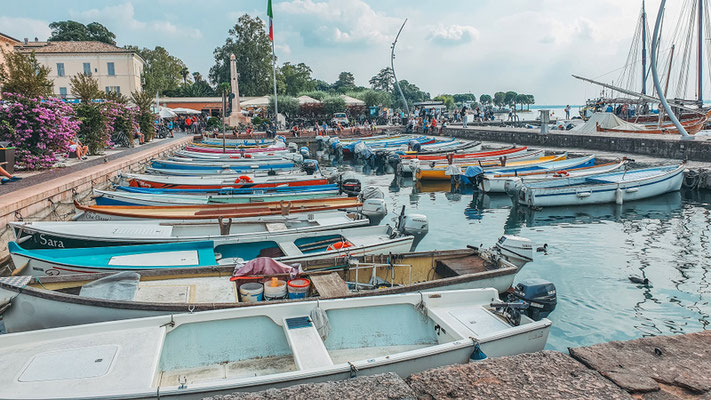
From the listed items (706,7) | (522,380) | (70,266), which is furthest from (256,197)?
(706,7)

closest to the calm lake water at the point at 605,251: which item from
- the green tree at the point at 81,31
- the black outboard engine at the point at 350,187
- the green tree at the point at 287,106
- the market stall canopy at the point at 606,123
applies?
the black outboard engine at the point at 350,187

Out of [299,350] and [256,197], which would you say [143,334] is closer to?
[299,350]

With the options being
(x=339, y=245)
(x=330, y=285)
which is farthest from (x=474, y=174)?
(x=330, y=285)

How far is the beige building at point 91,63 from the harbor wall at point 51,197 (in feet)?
120

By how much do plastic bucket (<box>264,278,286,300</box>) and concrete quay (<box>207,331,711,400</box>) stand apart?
3.62 metres

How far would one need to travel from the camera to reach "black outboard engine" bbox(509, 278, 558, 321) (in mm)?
6262

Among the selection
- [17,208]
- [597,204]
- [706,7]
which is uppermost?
[706,7]

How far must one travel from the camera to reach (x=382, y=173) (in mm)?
26109

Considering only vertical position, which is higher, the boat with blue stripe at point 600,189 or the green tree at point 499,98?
the green tree at point 499,98

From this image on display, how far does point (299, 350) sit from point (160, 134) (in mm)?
32501

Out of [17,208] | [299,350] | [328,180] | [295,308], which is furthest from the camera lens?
[328,180]

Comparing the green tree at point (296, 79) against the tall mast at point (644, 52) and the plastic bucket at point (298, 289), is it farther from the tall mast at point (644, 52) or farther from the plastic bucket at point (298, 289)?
the plastic bucket at point (298, 289)

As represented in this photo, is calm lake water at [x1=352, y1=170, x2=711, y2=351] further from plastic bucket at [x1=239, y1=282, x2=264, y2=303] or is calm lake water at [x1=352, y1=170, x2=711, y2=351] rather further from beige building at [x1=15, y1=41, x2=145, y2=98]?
beige building at [x1=15, y1=41, x2=145, y2=98]

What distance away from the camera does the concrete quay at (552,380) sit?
247 cm
